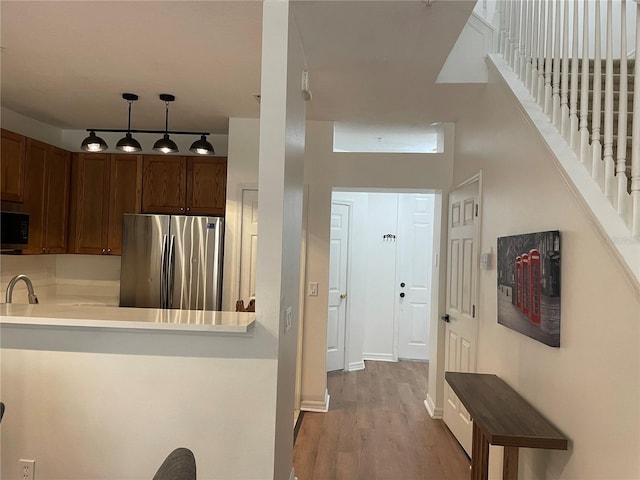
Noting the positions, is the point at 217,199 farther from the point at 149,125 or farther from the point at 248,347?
the point at 248,347

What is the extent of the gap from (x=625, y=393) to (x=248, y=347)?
1.40 m

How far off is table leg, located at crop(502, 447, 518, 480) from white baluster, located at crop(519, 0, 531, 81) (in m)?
1.95

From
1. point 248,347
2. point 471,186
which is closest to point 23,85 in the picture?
point 248,347

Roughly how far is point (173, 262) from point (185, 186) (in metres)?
0.79

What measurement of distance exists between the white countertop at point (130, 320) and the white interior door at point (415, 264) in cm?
425

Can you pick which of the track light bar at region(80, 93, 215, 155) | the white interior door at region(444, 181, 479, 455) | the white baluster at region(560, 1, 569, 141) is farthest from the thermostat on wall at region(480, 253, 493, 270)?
the track light bar at region(80, 93, 215, 155)

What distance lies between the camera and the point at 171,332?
6.48 feet

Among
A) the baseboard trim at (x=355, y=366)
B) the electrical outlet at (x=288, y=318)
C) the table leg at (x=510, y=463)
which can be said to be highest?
the electrical outlet at (x=288, y=318)

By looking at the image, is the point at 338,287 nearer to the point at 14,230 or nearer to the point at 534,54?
the point at 14,230

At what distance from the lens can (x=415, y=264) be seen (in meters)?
6.09

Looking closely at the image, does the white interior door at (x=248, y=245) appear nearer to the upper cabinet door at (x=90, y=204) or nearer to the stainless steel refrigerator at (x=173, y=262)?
the stainless steel refrigerator at (x=173, y=262)

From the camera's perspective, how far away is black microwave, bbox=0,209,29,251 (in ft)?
12.0

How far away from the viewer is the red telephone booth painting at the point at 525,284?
2225 millimetres

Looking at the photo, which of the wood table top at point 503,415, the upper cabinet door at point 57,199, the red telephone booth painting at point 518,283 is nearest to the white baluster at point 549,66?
the red telephone booth painting at point 518,283
